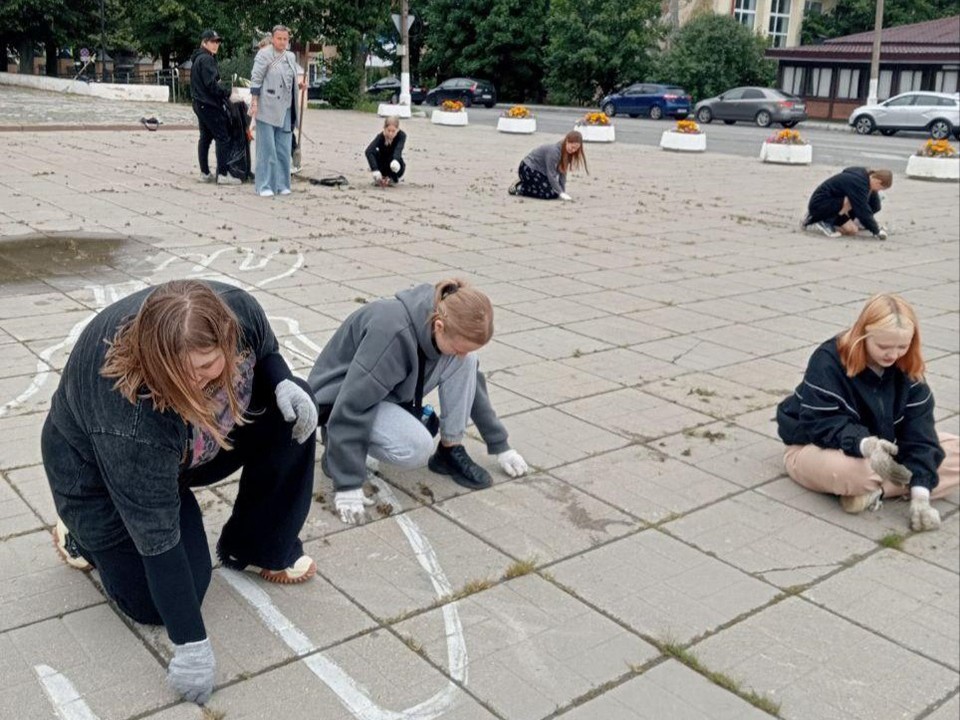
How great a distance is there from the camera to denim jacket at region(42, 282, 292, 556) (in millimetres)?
2715

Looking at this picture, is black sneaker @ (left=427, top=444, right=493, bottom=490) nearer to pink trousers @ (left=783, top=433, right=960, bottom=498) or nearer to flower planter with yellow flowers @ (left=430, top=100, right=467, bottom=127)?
pink trousers @ (left=783, top=433, right=960, bottom=498)

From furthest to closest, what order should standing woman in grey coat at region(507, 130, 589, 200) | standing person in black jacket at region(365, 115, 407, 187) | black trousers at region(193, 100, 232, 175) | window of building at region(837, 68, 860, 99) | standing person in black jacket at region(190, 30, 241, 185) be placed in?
window of building at region(837, 68, 860, 99)
standing person in black jacket at region(365, 115, 407, 187)
standing woman in grey coat at region(507, 130, 589, 200)
black trousers at region(193, 100, 232, 175)
standing person in black jacket at region(190, 30, 241, 185)

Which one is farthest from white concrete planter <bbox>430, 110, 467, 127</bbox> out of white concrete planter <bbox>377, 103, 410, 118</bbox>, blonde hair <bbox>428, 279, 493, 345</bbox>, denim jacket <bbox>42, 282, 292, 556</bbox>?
denim jacket <bbox>42, 282, 292, 556</bbox>

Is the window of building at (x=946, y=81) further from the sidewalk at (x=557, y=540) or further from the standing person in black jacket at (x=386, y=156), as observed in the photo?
the sidewalk at (x=557, y=540)

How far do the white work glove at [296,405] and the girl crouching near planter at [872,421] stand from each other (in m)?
2.37

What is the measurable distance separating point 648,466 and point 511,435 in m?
0.71

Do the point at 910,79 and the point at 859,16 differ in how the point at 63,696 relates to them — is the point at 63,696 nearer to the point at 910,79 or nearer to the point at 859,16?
the point at 910,79

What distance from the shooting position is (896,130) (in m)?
31.5

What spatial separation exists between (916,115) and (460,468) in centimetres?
2977

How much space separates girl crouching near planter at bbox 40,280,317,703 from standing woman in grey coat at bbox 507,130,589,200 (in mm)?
10280

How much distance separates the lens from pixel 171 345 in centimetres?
258

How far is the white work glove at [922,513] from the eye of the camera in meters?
4.40

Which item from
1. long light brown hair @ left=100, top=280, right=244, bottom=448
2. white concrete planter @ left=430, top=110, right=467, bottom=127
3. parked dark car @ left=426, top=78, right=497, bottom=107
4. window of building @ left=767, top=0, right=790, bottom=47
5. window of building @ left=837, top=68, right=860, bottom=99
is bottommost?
long light brown hair @ left=100, top=280, right=244, bottom=448

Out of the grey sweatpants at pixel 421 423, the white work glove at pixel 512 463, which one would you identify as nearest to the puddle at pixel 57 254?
the grey sweatpants at pixel 421 423
